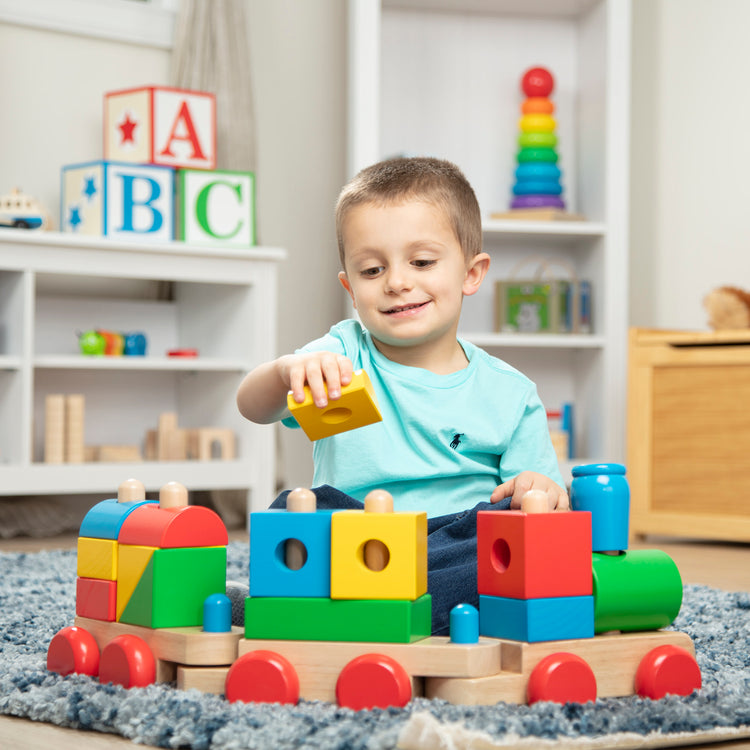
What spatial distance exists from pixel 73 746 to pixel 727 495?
63.6 inches

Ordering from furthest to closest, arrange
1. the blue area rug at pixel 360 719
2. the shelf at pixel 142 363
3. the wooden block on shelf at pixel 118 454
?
the wooden block on shelf at pixel 118 454 → the shelf at pixel 142 363 → the blue area rug at pixel 360 719

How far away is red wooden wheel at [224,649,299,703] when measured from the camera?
28.8 inches

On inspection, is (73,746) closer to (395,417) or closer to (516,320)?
(395,417)

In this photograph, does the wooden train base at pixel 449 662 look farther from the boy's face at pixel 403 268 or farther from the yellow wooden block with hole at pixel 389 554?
the boy's face at pixel 403 268

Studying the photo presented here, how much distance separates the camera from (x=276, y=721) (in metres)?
0.68

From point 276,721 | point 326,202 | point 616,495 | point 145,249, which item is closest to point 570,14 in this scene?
point 326,202

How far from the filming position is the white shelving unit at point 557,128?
2.52m

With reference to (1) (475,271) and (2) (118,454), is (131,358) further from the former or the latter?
(1) (475,271)

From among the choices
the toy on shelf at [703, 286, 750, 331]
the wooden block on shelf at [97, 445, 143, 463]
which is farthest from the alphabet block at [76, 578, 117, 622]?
the toy on shelf at [703, 286, 750, 331]

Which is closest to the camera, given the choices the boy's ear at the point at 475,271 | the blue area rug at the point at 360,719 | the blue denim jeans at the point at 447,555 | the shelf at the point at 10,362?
the blue area rug at the point at 360,719

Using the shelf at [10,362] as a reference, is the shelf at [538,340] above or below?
above

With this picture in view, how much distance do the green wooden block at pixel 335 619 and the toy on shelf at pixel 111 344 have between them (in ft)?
4.83

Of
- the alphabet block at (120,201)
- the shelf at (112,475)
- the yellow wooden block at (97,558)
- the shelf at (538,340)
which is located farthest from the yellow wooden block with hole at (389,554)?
the shelf at (538,340)

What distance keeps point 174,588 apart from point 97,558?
0.09 metres
